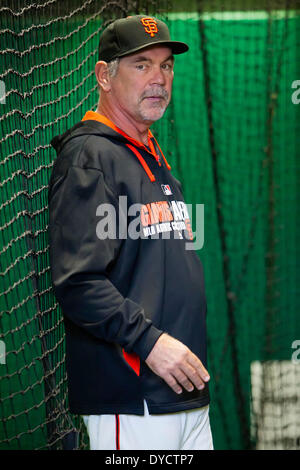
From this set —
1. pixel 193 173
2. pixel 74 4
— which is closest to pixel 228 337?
pixel 193 173

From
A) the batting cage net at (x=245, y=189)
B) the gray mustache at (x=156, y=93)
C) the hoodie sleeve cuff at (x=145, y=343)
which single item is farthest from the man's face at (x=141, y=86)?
the batting cage net at (x=245, y=189)

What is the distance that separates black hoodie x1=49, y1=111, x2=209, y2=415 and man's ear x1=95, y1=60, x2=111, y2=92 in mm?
67

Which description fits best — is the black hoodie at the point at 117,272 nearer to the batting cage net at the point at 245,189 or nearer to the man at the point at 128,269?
the man at the point at 128,269

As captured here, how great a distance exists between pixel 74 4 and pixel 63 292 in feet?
3.94

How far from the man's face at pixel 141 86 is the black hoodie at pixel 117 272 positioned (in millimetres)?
58

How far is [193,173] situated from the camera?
3.07m

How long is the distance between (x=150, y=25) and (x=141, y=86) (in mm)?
118

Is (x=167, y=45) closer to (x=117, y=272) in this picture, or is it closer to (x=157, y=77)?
(x=157, y=77)

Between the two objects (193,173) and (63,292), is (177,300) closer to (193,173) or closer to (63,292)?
(63,292)

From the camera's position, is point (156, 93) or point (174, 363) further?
point (156, 93)

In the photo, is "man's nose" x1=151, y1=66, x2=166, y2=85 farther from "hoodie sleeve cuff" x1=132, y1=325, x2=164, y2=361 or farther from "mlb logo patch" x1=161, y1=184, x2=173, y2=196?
"hoodie sleeve cuff" x1=132, y1=325, x2=164, y2=361

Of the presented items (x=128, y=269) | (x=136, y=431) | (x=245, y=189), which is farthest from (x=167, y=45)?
(x=245, y=189)

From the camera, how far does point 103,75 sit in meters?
1.40

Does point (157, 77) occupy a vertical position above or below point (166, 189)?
above
